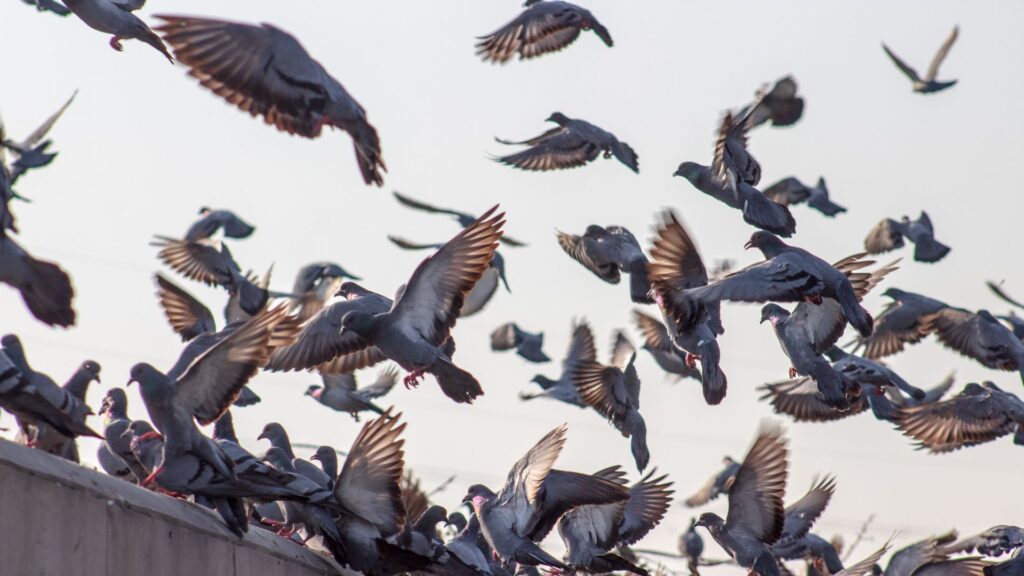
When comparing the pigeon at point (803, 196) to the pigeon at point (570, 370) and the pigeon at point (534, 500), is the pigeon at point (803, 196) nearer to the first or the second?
the pigeon at point (570, 370)

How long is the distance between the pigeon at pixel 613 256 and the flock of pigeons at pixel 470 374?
0.08ft

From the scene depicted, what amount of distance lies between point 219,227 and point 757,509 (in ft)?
26.1

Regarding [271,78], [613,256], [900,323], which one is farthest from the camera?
[900,323]

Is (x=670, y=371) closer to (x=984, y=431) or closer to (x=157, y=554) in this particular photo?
(x=984, y=431)

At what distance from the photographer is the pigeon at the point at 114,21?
532 inches

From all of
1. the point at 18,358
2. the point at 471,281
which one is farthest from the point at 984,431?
the point at 18,358

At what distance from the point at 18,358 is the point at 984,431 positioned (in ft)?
34.3

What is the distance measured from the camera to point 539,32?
1833 cm

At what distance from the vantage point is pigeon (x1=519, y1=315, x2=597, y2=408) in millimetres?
20909

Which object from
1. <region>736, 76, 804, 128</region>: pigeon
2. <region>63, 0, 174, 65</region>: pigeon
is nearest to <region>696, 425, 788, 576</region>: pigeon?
<region>736, 76, 804, 128</region>: pigeon

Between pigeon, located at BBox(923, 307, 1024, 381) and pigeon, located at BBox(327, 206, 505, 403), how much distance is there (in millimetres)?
8355

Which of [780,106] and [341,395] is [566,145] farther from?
[341,395]

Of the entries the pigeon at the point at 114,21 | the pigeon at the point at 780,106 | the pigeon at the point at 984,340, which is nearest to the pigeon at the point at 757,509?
the pigeon at the point at 780,106

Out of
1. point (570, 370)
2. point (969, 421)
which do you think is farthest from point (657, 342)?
point (969, 421)
